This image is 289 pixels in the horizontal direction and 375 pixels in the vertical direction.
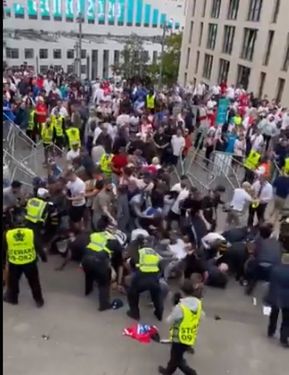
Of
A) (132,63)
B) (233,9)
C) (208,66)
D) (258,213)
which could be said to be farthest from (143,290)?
(132,63)

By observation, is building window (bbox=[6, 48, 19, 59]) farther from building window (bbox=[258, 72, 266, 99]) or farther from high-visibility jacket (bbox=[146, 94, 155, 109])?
high-visibility jacket (bbox=[146, 94, 155, 109])

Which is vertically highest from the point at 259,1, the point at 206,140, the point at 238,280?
the point at 259,1

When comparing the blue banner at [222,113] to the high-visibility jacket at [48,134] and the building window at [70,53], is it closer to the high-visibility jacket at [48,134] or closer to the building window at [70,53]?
the high-visibility jacket at [48,134]

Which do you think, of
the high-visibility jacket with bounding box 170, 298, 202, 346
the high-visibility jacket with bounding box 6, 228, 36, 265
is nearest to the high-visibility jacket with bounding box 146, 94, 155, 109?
the high-visibility jacket with bounding box 6, 228, 36, 265

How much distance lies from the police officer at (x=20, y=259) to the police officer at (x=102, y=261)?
32.7 inches

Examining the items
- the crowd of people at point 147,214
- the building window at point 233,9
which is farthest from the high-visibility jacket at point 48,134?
the building window at point 233,9

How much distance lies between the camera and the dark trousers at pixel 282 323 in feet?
23.1

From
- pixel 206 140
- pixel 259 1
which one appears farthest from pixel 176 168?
pixel 259 1

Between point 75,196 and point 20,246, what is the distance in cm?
241

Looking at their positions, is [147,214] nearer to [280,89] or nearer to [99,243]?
[99,243]

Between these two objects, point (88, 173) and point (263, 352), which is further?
point (88, 173)

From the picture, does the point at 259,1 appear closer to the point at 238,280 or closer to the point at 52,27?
the point at 238,280

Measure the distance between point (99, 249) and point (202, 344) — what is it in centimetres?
218

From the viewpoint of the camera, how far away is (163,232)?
28.0ft
